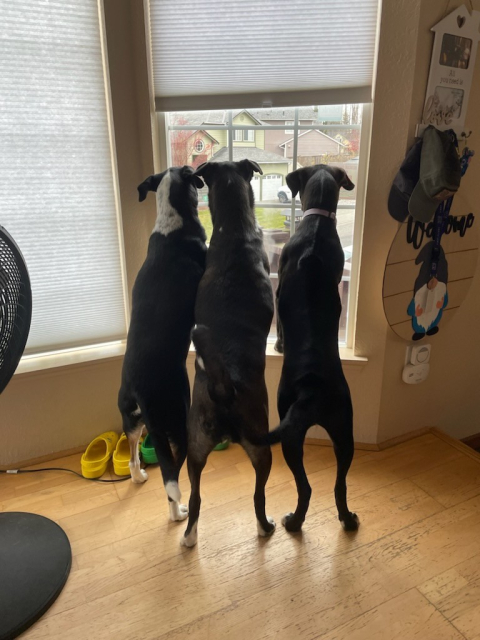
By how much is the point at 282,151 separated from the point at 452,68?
66 cm

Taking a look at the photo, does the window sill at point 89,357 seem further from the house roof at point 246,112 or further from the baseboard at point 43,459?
the house roof at point 246,112

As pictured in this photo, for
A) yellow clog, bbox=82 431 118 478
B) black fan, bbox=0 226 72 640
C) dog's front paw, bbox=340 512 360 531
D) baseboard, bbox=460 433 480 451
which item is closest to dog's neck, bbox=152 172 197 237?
black fan, bbox=0 226 72 640

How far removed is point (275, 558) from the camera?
4.70 feet

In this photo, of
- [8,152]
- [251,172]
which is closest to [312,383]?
[251,172]

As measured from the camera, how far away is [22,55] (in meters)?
1.59

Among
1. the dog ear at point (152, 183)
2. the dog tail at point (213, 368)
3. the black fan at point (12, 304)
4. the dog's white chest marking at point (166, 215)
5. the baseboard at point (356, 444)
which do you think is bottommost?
the baseboard at point (356, 444)

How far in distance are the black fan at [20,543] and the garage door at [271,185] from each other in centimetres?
108

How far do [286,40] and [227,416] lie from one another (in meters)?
1.32

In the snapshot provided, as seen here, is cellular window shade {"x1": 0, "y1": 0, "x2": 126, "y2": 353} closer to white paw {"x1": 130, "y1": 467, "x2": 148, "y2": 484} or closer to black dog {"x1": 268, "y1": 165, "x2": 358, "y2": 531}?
white paw {"x1": 130, "y1": 467, "x2": 148, "y2": 484}

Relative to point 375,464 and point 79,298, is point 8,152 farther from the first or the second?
point 375,464

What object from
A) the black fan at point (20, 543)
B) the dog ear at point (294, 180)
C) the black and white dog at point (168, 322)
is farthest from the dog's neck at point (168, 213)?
the black fan at point (20, 543)

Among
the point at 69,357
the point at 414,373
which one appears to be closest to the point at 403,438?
the point at 414,373

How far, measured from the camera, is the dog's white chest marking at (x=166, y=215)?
1390 millimetres

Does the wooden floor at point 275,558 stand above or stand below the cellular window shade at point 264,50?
below
